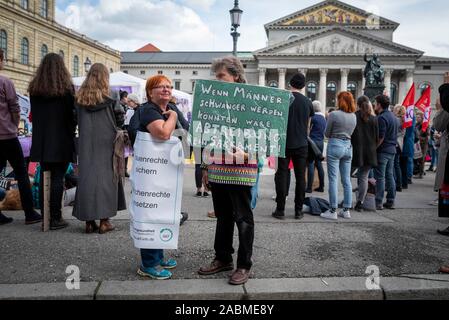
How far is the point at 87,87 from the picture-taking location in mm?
4340

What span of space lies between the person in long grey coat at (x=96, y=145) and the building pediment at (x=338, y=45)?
5556 cm

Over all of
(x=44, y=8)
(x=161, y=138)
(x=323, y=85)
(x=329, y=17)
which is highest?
(x=329, y=17)

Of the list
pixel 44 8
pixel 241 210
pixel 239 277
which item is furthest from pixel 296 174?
pixel 44 8

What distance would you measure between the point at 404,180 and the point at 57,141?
7.78 meters

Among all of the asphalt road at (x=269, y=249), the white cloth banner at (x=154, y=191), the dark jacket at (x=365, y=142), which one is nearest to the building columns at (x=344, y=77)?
the dark jacket at (x=365, y=142)

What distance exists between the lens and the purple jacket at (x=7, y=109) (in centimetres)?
477

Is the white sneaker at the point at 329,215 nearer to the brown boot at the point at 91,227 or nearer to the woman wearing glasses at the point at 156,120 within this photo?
the woman wearing glasses at the point at 156,120

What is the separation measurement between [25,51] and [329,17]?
47.1 meters

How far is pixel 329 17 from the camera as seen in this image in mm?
64188

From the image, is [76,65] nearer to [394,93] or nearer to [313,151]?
[394,93]

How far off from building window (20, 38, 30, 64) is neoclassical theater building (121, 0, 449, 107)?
22455mm

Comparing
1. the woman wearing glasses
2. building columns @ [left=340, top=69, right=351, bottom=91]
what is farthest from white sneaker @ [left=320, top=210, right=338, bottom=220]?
building columns @ [left=340, top=69, right=351, bottom=91]
